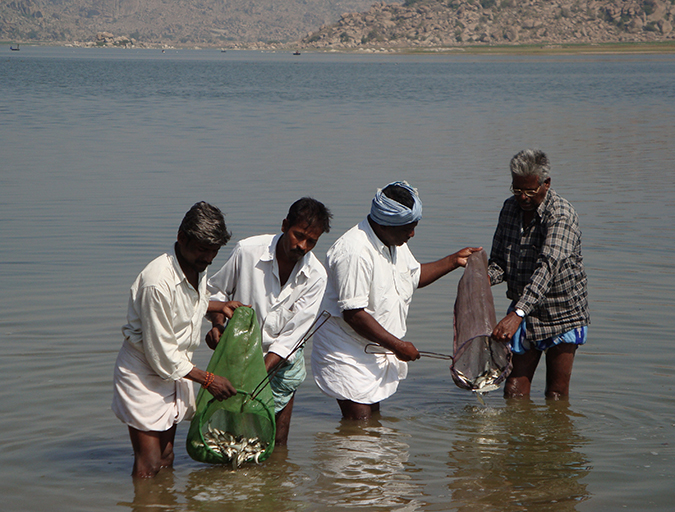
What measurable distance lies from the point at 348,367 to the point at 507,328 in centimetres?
94

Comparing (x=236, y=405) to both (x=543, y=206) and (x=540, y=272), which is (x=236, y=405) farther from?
(x=543, y=206)

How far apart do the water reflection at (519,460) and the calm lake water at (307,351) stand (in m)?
0.02

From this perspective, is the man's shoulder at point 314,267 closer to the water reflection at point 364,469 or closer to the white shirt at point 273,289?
the white shirt at point 273,289

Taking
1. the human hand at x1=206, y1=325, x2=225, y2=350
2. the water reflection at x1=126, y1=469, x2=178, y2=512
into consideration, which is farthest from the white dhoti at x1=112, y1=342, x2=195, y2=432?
the water reflection at x1=126, y1=469, x2=178, y2=512

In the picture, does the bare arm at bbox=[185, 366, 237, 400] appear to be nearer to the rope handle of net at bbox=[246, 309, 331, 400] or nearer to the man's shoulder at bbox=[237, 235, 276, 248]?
the rope handle of net at bbox=[246, 309, 331, 400]

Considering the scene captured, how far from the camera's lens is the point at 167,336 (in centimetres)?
367

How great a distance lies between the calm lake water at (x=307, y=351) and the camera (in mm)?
4430

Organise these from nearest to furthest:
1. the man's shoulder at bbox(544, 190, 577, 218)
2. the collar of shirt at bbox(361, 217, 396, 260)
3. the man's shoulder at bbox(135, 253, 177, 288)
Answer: the man's shoulder at bbox(135, 253, 177, 288) < the collar of shirt at bbox(361, 217, 396, 260) < the man's shoulder at bbox(544, 190, 577, 218)

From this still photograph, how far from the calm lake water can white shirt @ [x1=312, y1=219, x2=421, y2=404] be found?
49 centimetres

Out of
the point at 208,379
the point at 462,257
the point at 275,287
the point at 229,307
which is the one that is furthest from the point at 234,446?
the point at 462,257

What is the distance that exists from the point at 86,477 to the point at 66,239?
6.34 meters

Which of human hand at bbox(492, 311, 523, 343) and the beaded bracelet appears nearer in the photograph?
the beaded bracelet

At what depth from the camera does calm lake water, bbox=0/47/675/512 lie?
443 cm

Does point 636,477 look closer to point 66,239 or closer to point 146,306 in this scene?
point 146,306
